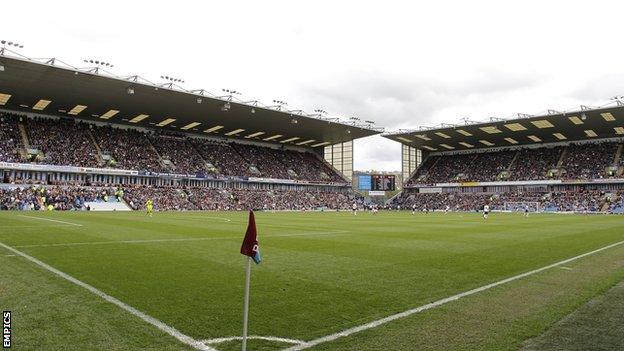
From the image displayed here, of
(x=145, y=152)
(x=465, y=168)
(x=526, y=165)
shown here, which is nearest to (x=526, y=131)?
(x=526, y=165)

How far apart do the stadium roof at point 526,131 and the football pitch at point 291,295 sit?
2287 inches

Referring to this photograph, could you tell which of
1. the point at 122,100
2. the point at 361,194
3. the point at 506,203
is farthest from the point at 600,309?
the point at 361,194

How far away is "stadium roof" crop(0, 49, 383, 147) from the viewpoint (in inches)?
1876

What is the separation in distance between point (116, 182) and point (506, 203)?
2589 inches

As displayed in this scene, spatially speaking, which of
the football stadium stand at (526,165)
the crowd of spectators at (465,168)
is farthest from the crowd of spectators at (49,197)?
the crowd of spectators at (465,168)

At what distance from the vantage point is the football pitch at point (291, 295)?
595 centimetres

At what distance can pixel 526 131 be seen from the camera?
76562 millimetres

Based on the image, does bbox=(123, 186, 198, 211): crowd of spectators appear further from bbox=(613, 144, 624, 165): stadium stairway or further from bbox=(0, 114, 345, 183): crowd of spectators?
bbox=(613, 144, 624, 165): stadium stairway

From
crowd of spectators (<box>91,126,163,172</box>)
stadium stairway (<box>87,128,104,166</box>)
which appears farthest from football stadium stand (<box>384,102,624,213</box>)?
stadium stairway (<box>87,128,104,166</box>)

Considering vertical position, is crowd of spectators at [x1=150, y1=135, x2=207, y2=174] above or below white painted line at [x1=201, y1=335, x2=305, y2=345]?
above

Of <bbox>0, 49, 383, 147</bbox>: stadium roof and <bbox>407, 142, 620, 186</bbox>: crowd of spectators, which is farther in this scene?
<bbox>407, 142, 620, 186</bbox>: crowd of spectators

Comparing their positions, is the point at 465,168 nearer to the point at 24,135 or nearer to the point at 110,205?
the point at 110,205

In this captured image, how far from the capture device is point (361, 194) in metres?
105

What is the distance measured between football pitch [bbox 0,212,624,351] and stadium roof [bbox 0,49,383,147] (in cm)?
3795
